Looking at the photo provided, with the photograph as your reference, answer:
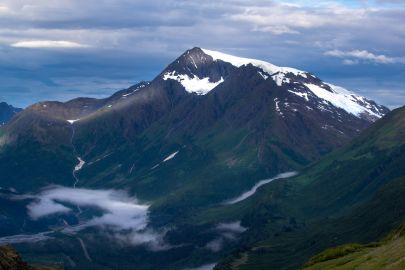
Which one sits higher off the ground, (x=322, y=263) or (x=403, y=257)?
(x=403, y=257)

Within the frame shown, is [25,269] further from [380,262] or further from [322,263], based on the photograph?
[322,263]

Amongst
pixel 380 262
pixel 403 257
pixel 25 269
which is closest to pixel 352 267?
pixel 380 262

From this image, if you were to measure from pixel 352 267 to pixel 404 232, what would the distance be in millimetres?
41769

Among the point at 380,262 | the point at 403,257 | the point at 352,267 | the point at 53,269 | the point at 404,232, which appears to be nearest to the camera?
the point at 403,257

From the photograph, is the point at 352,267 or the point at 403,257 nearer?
the point at 403,257

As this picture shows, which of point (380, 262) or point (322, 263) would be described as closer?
point (380, 262)

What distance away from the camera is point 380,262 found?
140250 millimetres

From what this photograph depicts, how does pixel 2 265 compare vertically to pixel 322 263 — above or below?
above

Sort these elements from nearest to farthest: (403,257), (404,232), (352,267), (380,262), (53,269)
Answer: (403,257), (380,262), (352,267), (53,269), (404,232)

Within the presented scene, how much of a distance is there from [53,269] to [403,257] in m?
77.0

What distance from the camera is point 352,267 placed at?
504 feet

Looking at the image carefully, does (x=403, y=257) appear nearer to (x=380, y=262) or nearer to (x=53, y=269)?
(x=380, y=262)

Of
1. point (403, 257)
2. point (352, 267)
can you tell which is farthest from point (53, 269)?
point (403, 257)

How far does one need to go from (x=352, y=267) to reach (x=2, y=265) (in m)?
66.9
